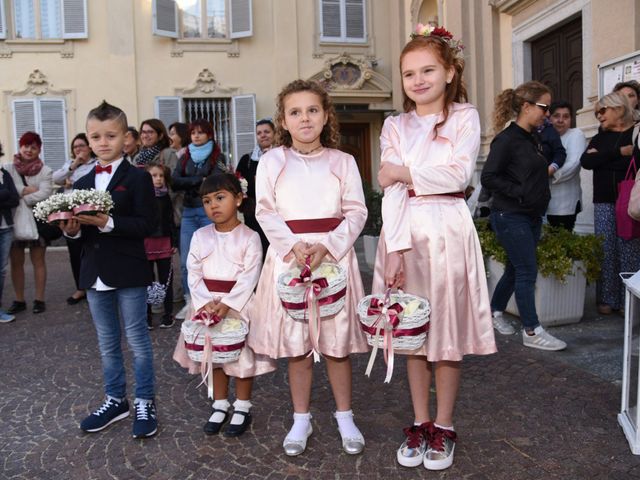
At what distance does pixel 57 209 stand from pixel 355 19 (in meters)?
13.5

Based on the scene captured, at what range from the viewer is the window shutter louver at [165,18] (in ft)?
46.3

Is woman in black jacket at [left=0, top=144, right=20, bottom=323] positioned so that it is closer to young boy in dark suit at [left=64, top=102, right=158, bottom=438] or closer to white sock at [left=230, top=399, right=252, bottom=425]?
young boy in dark suit at [left=64, top=102, right=158, bottom=438]

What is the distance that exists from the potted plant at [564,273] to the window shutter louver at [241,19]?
1110cm

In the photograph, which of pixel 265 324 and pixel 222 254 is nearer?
pixel 265 324

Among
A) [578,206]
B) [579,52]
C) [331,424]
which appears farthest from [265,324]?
[579,52]

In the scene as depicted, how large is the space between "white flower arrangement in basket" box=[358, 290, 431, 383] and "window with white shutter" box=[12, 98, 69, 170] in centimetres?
1360

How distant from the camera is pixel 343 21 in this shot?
1517 cm

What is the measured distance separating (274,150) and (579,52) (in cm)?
698

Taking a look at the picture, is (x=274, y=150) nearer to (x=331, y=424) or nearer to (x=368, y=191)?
(x=331, y=424)

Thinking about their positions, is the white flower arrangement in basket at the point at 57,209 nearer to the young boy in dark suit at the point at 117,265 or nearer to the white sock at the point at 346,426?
the young boy in dark suit at the point at 117,265

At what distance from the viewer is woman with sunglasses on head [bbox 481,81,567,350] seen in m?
4.45

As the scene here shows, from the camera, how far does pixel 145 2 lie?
14312 mm

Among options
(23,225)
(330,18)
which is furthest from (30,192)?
(330,18)

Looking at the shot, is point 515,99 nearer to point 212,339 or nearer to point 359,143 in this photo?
point 212,339
